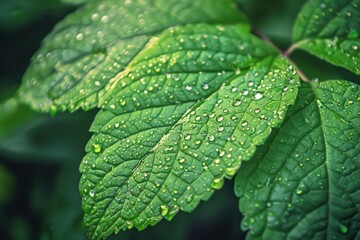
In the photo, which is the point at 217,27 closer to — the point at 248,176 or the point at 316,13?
the point at 316,13

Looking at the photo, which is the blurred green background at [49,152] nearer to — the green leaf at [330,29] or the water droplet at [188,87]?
the green leaf at [330,29]

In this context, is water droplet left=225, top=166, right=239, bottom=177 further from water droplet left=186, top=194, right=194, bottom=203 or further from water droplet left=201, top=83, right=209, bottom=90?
water droplet left=201, top=83, right=209, bottom=90

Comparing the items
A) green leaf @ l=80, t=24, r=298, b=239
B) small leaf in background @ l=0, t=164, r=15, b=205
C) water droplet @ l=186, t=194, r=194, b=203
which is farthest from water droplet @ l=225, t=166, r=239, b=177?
small leaf in background @ l=0, t=164, r=15, b=205

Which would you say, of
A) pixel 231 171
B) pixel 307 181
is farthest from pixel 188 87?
pixel 307 181

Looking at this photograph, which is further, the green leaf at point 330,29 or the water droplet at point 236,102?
the green leaf at point 330,29

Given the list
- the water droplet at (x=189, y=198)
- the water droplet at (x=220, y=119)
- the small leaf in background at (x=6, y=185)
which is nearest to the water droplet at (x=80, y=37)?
the water droplet at (x=220, y=119)

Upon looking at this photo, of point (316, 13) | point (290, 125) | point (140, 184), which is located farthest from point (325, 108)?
point (140, 184)
